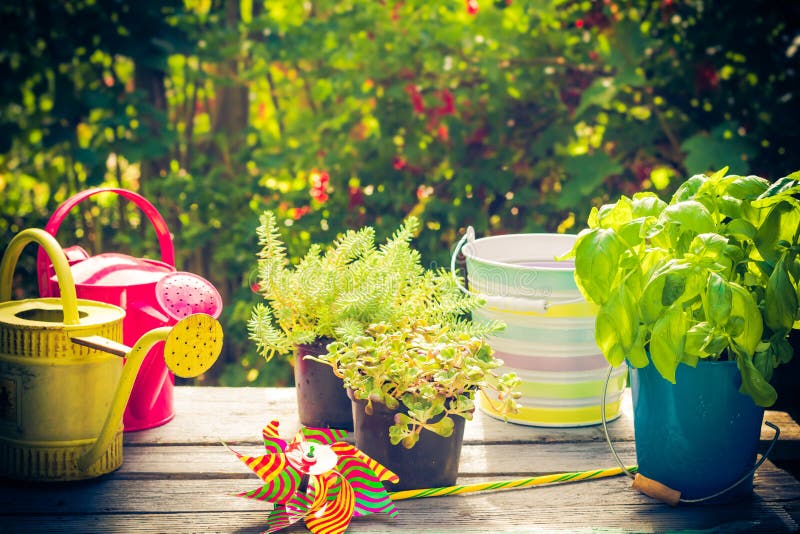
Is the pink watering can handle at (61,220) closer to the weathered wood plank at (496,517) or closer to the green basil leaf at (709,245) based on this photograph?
the weathered wood plank at (496,517)

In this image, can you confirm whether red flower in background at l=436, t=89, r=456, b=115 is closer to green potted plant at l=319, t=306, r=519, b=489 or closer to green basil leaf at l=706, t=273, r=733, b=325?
Result: green potted plant at l=319, t=306, r=519, b=489

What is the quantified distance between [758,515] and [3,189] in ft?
9.82

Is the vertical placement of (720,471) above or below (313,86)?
below

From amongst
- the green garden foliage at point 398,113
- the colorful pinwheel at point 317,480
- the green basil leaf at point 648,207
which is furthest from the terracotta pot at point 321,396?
the green garden foliage at point 398,113

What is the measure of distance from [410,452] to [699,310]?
1.50 feet

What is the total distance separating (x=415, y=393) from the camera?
1152 mm

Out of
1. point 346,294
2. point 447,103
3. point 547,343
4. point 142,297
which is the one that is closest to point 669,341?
point 547,343

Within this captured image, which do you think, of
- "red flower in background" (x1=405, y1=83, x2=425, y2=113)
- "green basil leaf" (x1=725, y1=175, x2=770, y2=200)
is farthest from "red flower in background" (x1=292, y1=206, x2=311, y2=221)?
"green basil leaf" (x1=725, y1=175, x2=770, y2=200)

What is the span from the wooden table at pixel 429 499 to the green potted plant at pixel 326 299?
10 cm

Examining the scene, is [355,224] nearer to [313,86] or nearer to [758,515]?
[313,86]

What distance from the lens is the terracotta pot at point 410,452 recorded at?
1.19 m

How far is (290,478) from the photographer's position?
1.16m

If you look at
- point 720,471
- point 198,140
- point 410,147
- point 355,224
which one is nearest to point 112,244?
point 198,140

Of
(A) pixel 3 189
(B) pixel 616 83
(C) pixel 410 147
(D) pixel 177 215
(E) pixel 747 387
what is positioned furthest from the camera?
(A) pixel 3 189
